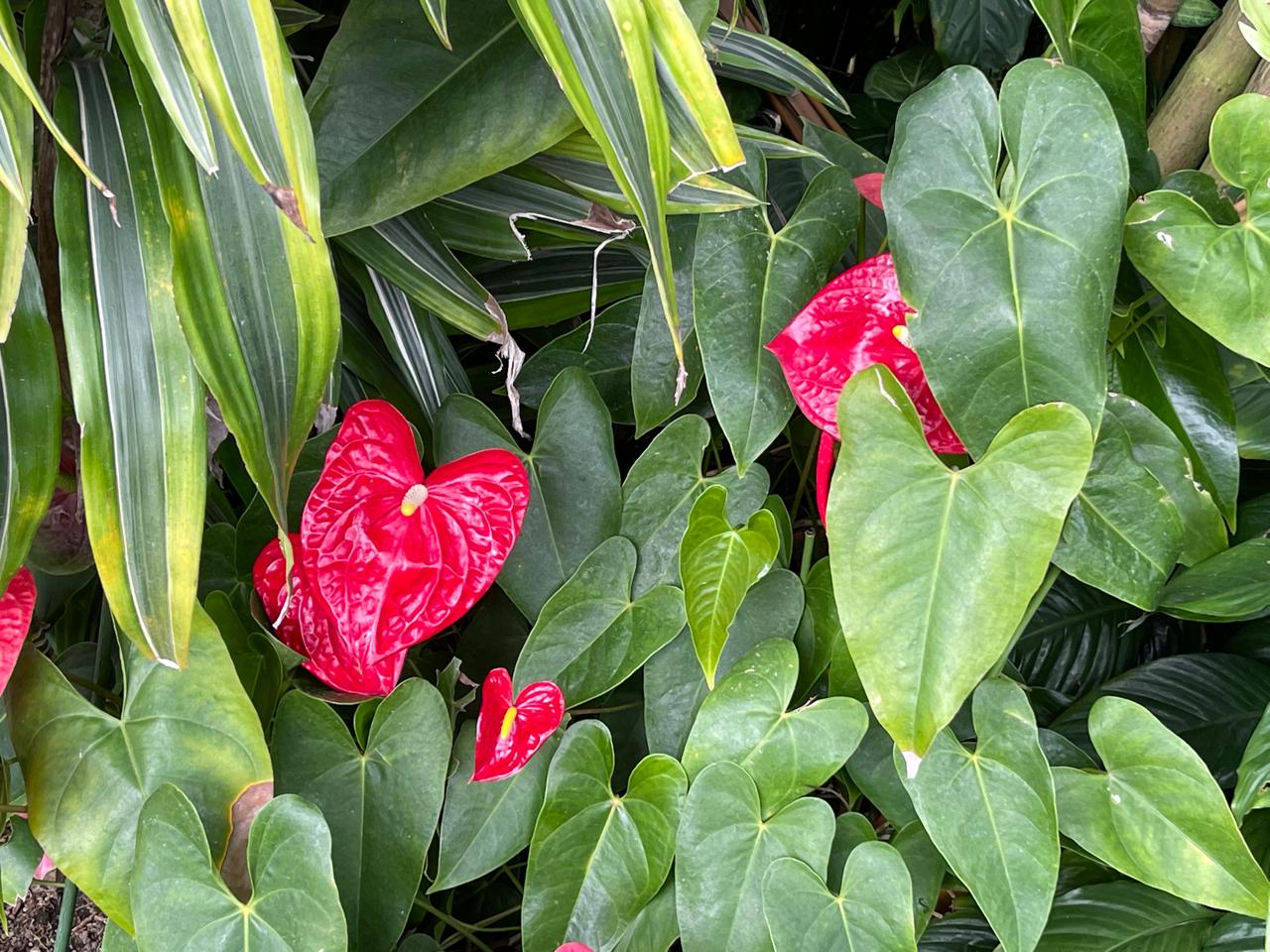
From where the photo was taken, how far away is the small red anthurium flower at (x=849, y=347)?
2.08ft

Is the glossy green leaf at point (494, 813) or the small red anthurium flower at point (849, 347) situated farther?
the glossy green leaf at point (494, 813)

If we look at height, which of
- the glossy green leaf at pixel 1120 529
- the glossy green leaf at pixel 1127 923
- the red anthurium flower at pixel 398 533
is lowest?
the glossy green leaf at pixel 1127 923

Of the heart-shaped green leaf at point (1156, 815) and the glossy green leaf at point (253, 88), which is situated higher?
the glossy green leaf at point (253, 88)

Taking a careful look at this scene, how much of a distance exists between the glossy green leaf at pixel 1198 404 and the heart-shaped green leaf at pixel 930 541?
239mm

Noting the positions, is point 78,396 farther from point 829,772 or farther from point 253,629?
point 829,772

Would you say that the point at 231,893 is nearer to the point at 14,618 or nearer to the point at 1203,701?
the point at 14,618

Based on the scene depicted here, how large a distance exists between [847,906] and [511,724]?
27cm

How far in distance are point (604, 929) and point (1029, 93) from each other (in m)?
0.66

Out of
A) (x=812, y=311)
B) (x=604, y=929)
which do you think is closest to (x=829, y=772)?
(x=604, y=929)

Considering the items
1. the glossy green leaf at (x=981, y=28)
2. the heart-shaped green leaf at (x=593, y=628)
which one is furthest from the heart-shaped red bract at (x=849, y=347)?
the glossy green leaf at (x=981, y=28)

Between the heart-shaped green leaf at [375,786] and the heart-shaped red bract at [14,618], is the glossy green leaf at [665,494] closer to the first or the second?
the heart-shaped green leaf at [375,786]

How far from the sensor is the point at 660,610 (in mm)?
759

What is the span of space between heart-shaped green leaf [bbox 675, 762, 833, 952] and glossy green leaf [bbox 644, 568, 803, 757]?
8 cm

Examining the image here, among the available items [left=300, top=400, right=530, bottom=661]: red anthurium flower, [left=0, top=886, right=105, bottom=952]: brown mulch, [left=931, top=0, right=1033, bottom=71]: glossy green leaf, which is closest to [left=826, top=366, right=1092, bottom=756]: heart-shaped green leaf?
[left=300, top=400, right=530, bottom=661]: red anthurium flower
